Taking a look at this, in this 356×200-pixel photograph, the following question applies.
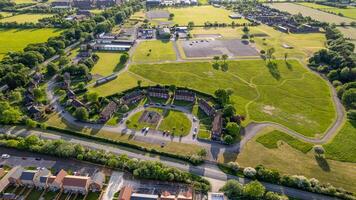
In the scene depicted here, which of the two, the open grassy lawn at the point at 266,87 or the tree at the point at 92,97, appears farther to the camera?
the tree at the point at 92,97

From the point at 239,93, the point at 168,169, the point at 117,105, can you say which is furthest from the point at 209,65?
the point at 168,169

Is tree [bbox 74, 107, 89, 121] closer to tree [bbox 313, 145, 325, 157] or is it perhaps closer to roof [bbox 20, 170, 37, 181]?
roof [bbox 20, 170, 37, 181]

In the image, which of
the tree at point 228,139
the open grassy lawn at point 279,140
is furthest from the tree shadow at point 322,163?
the tree at point 228,139

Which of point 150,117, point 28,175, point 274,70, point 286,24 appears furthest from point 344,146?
point 286,24

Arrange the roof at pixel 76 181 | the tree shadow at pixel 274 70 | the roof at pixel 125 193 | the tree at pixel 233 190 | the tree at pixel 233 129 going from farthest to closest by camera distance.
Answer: the tree shadow at pixel 274 70, the tree at pixel 233 129, the roof at pixel 76 181, the tree at pixel 233 190, the roof at pixel 125 193

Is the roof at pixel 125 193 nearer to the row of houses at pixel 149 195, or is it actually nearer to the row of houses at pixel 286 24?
the row of houses at pixel 149 195

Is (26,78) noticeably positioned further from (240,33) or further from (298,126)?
(240,33)
